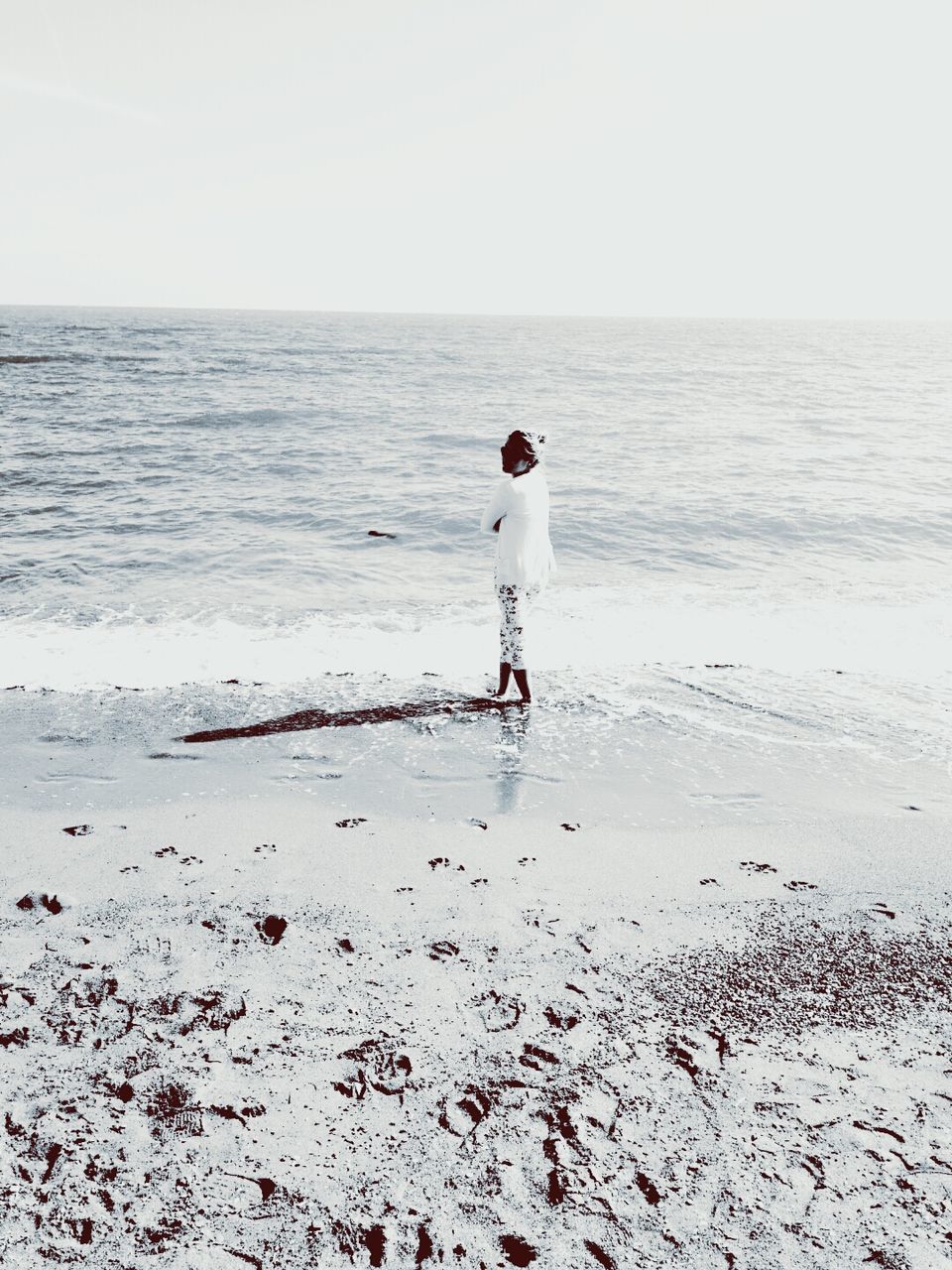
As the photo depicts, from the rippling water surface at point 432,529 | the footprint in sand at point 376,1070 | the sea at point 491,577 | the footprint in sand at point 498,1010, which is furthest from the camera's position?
the rippling water surface at point 432,529

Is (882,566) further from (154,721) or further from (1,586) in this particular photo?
(1,586)

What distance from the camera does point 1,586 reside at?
9234 mm

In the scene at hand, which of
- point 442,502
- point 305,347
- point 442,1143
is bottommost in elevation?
point 442,1143

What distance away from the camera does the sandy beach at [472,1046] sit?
2.31m

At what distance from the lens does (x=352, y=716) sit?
6016 millimetres

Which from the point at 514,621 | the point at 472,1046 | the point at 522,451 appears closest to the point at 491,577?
the point at 514,621

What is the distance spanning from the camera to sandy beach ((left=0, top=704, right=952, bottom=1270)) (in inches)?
91.0

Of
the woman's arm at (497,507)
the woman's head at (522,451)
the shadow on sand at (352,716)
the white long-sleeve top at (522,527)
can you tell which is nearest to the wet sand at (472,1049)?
the shadow on sand at (352,716)

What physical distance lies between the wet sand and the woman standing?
2154 mm

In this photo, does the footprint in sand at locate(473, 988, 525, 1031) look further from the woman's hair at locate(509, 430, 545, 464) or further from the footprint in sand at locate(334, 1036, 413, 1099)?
the woman's hair at locate(509, 430, 545, 464)

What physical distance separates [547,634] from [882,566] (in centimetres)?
625

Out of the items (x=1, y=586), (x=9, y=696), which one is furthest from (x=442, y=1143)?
(x=1, y=586)

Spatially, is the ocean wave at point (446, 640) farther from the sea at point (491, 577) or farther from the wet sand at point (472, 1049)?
the wet sand at point (472, 1049)

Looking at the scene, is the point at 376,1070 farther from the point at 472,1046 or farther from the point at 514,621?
the point at 514,621
